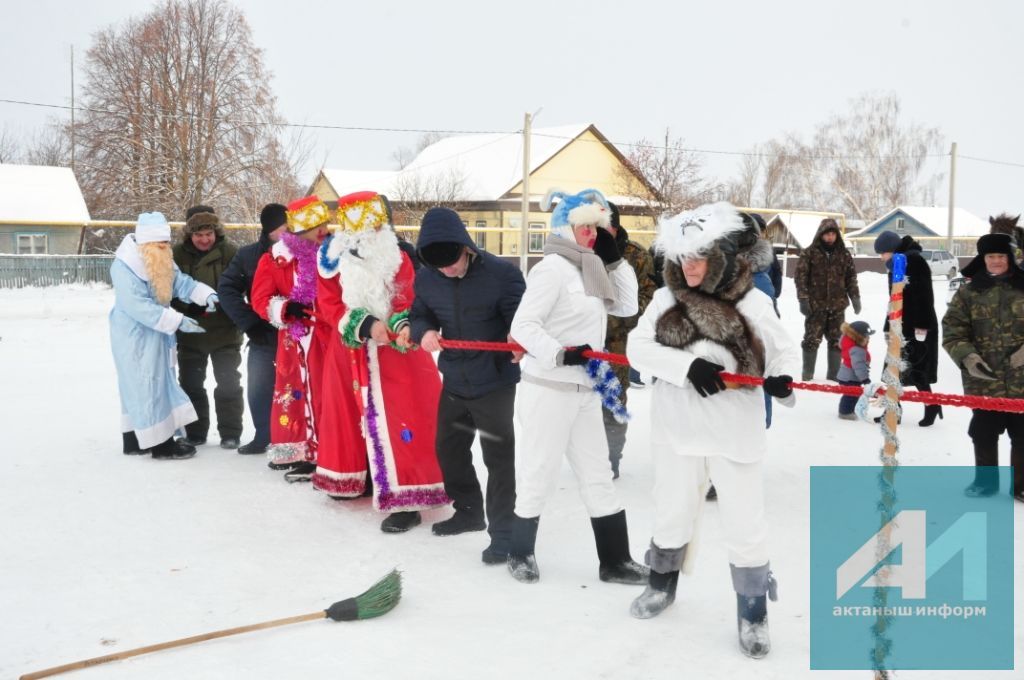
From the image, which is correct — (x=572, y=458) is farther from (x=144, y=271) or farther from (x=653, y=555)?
(x=144, y=271)

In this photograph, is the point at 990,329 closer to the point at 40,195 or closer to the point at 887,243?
the point at 887,243

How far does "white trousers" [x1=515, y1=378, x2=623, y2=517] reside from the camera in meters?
3.83

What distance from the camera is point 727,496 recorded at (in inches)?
127

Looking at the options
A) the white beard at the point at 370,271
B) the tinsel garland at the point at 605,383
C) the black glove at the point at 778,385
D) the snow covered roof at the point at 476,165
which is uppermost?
the snow covered roof at the point at 476,165

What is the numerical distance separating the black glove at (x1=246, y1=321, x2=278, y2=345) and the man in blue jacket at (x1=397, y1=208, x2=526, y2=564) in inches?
78.1

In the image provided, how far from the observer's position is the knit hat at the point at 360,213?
470cm

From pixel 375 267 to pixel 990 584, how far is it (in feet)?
10.9

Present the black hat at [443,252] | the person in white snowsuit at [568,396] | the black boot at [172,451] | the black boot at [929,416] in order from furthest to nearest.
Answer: the black boot at [929,416], the black boot at [172,451], the black hat at [443,252], the person in white snowsuit at [568,396]

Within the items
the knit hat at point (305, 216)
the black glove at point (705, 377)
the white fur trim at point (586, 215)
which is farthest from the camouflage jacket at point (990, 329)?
the knit hat at point (305, 216)

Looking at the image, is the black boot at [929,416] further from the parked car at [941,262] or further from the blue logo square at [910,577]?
the parked car at [941,262]

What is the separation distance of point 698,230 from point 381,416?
2.29 metres

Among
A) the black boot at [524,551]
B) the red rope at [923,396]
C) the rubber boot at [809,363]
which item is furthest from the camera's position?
the rubber boot at [809,363]

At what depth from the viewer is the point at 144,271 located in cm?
603

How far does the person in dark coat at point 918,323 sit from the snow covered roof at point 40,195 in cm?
2643
